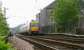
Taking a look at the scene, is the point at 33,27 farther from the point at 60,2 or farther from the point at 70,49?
the point at 70,49

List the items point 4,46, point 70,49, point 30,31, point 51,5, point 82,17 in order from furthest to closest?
point 51,5 → point 82,17 → point 30,31 → point 70,49 → point 4,46

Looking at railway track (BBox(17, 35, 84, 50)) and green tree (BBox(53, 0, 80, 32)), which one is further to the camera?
green tree (BBox(53, 0, 80, 32))

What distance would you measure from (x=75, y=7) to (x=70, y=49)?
50.1 meters

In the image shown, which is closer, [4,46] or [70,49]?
[4,46]

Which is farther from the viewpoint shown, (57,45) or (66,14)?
(66,14)

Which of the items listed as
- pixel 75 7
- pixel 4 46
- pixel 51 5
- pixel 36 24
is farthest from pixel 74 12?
pixel 4 46

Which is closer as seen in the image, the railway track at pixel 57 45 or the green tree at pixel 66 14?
the railway track at pixel 57 45

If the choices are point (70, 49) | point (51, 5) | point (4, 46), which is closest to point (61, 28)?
point (51, 5)

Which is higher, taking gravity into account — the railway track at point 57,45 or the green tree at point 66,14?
the green tree at point 66,14

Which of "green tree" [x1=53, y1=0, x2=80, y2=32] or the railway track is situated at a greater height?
"green tree" [x1=53, y1=0, x2=80, y2=32]

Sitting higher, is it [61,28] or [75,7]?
[75,7]

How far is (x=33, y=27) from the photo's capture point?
5259cm

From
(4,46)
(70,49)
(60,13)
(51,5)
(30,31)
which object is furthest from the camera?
(51,5)

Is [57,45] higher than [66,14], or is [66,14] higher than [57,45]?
[66,14]
